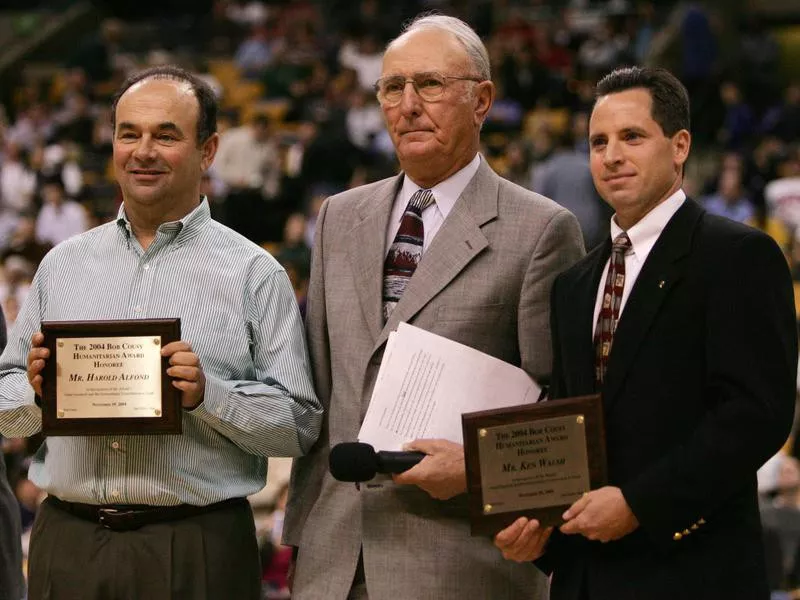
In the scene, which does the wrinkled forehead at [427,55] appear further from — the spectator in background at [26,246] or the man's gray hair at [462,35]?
the spectator in background at [26,246]

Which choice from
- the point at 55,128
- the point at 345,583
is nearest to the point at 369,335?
the point at 345,583

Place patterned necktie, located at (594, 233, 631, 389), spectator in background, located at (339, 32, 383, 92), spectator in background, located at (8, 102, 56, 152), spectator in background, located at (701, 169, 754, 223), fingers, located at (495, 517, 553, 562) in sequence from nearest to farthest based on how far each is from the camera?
fingers, located at (495, 517, 553, 562) < patterned necktie, located at (594, 233, 631, 389) < spectator in background, located at (701, 169, 754, 223) < spectator in background, located at (339, 32, 383, 92) < spectator in background, located at (8, 102, 56, 152)

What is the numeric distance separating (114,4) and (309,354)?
707 inches

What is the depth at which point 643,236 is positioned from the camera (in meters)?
2.95

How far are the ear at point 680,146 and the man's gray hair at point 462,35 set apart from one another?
0.57m

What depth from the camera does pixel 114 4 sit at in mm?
20297

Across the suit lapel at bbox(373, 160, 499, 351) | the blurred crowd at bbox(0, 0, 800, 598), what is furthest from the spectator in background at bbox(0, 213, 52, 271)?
the suit lapel at bbox(373, 160, 499, 351)

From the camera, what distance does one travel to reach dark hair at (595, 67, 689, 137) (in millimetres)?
2936

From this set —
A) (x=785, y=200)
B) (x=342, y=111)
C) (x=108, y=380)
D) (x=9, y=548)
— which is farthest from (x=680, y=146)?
(x=342, y=111)

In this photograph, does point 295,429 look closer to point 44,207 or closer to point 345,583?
point 345,583

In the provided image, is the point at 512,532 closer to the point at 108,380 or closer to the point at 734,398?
the point at 734,398

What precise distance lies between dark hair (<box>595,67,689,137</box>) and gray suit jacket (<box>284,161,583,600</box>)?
378mm

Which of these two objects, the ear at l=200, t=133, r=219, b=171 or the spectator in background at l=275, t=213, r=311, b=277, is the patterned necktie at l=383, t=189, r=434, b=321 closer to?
the ear at l=200, t=133, r=219, b=171

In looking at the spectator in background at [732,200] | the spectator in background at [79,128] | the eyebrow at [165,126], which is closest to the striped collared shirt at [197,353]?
the eyebrow at [165,126]
